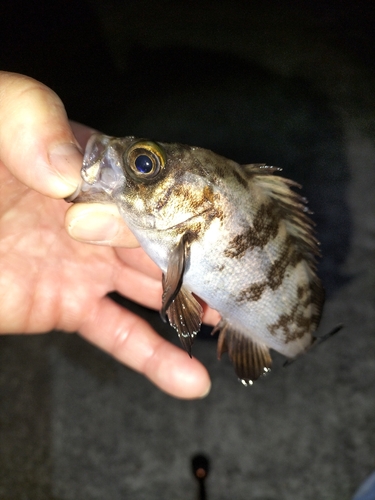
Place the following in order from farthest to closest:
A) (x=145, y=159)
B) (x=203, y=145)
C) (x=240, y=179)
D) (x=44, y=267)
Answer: (x=203, y=145)
(x=44, y=267)
(x=240, y=179)
(x=145, y=159)

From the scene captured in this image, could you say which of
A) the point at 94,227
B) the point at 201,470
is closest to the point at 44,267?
the point at 94,227

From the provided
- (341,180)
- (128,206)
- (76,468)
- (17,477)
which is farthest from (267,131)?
(17,477)

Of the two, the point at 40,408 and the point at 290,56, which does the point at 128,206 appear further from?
the point at 290,56

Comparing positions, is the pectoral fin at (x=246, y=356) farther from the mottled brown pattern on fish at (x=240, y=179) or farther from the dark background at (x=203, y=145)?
Answer: the dark background at (x=203, y=145)

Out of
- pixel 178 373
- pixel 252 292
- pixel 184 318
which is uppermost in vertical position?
pixel 252 292

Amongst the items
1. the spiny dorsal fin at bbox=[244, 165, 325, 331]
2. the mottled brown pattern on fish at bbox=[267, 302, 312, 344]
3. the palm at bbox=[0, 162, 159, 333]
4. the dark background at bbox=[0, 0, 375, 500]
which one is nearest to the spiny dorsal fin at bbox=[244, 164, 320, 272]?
the spiny dorsal fin at bbox=[244, 165, 325, 331]

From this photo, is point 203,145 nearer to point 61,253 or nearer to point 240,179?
point 61,253
